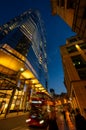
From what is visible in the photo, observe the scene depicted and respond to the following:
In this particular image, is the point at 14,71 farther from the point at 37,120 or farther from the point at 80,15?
the point at 80,15

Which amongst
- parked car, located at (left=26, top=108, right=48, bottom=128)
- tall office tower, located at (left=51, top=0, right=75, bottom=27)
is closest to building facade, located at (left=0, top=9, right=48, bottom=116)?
parked car, located at (left=26, top=108, right=48, bottom=128)

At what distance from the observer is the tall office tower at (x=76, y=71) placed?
18234 mm

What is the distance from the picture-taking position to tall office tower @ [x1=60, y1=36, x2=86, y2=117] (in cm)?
1823

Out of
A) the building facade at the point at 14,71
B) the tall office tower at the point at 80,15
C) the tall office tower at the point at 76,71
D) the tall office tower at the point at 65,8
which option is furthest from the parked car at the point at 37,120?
the tall office tower at the point at 65,8

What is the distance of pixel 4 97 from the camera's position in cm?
2341

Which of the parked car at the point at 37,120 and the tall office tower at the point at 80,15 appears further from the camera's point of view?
the parked car at the point at 37,120

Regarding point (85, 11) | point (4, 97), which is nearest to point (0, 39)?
point (4, 97)

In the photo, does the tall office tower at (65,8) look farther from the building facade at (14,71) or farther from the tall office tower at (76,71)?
the tall office tower at (76,71)

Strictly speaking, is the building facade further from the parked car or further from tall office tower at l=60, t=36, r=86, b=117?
tall office tower at l=60, t=36, r=86, b=117

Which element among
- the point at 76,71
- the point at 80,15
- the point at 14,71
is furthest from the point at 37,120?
the point at 14,71

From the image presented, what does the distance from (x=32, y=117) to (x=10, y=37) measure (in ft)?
86.7

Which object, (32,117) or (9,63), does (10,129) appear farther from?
(9,63)

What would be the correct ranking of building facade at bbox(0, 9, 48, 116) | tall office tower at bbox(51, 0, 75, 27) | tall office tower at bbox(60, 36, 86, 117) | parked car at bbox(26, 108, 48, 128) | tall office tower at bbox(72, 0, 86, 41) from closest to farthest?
tall office tower at bbox(72, 0, 86, 41) < tall office tower at bbox(51, 0, 75, 27) < parked car at bbox(26, 108, 48, 128) < tall office tower at bbox(60, 36, 86, 117) < building facade at bbox(0, 9, 48, 116)

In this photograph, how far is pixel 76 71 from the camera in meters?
22.9
